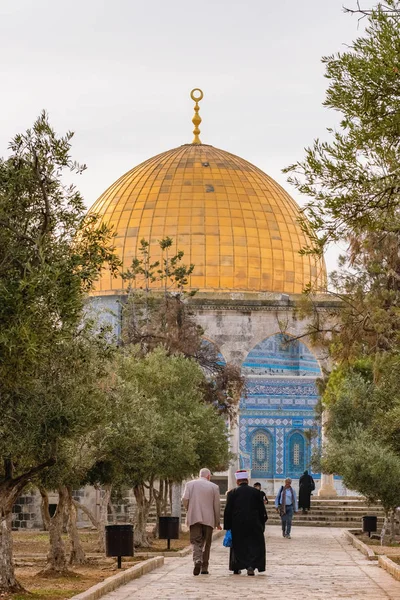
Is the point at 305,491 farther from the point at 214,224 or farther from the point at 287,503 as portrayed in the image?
the point at 214,224

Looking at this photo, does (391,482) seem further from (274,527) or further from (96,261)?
(96,261)

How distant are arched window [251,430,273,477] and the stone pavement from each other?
21829 mm

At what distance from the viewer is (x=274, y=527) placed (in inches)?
1266

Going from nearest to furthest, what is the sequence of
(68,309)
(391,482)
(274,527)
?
(68,309), (391,482), (274,527)

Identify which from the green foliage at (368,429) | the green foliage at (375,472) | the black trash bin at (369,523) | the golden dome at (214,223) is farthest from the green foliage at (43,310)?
the golden dome at (214,223)

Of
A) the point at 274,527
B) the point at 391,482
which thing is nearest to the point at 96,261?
the point at 391,482

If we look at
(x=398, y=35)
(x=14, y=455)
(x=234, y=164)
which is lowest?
(x=14, y=455)

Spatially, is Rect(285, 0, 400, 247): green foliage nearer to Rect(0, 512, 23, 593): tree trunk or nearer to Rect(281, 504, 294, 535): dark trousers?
Rect(0, 512, 23, 593): tree trunk

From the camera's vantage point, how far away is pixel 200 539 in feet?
48.5

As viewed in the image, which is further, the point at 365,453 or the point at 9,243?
the point at 365,453

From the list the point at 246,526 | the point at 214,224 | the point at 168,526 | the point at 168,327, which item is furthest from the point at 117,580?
the point at 214,224

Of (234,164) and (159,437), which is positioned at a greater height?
(234,164)

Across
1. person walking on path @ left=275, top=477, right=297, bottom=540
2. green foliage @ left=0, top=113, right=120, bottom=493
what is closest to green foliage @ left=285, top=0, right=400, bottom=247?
green foliage @ left=0, top=113, right=120, bottom=493

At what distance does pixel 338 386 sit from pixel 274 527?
4145 mm
